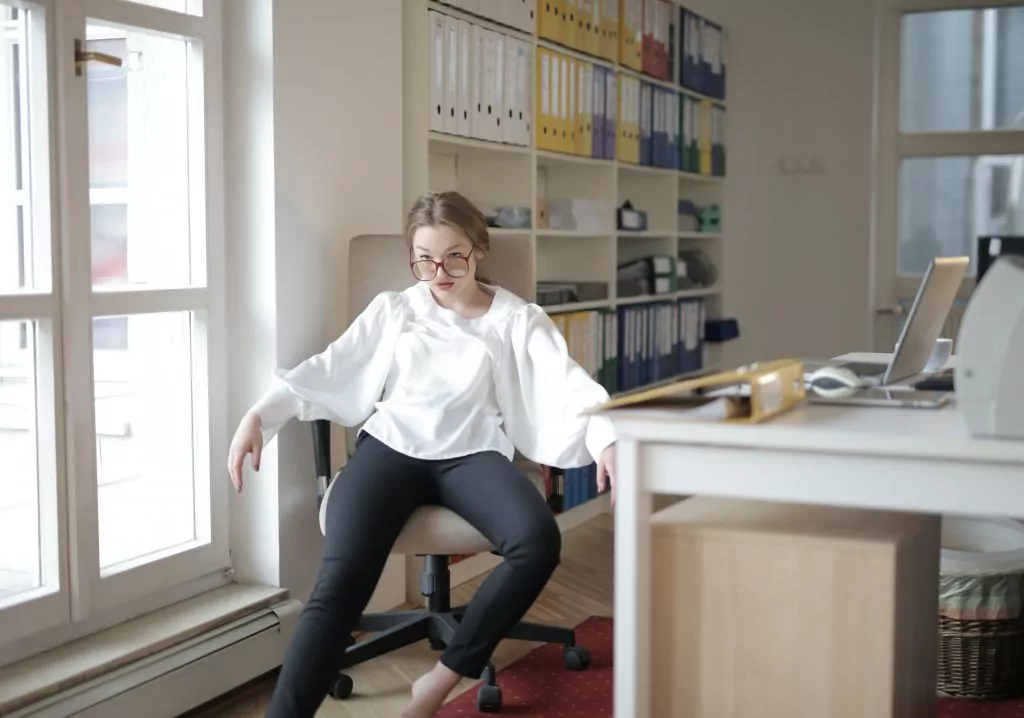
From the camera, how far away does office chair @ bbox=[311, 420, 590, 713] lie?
2.57 metres

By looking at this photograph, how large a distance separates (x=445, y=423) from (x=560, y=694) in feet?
2.22

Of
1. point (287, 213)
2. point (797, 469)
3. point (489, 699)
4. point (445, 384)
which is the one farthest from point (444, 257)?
point (797, 469)

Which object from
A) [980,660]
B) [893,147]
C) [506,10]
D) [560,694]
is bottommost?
[560,694]

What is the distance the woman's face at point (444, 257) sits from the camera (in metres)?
2.72

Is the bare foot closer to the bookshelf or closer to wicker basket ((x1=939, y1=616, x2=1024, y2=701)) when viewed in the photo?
the bookshelf

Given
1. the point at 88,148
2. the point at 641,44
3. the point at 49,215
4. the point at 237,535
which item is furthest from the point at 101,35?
the point at 641,44

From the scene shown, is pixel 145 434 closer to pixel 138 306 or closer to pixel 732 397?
pixel 138 306

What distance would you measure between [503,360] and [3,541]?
1.07 metres

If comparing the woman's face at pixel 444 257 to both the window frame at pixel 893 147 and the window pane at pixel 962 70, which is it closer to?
the window frame at pixel 893 147

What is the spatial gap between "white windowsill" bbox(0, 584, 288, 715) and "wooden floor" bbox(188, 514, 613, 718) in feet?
0.59

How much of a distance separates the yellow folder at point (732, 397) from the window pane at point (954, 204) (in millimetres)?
3967

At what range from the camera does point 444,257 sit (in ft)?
8.96

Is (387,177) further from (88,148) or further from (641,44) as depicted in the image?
(641,44)

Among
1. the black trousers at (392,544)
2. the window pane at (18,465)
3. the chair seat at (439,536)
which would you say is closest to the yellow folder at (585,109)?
the black trousers at (392,544)
